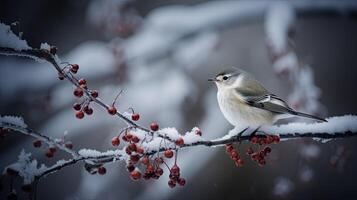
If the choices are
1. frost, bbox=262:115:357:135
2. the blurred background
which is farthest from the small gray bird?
the blurred background

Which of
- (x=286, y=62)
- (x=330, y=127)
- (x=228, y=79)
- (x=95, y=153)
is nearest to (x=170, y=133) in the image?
(x=95, y=153)

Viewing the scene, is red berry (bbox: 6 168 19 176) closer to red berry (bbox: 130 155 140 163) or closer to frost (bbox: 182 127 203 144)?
red berry (bbox: 130 155 140 163)

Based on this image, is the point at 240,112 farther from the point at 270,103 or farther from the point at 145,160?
the point at 145,160

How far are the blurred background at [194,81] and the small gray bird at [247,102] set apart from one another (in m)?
0.57

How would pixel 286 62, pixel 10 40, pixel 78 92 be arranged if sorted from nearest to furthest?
pixel 10 40, pixel 78 92, pixel 286 62

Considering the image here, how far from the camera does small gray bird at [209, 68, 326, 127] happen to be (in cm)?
260

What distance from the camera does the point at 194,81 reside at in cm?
527

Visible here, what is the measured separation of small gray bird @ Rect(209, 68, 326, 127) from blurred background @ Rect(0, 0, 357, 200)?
57 centimetres

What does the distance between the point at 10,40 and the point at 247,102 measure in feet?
5.32

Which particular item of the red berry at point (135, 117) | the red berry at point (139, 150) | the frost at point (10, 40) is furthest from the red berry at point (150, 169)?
the frost at point (10, 40)

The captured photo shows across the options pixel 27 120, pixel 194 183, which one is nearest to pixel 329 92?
pixel 194 183

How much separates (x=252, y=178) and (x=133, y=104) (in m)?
1.78

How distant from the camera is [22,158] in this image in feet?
6.05

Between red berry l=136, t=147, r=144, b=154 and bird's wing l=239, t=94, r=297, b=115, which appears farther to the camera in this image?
bird's wing l=239, t=94, r=297, b=115
